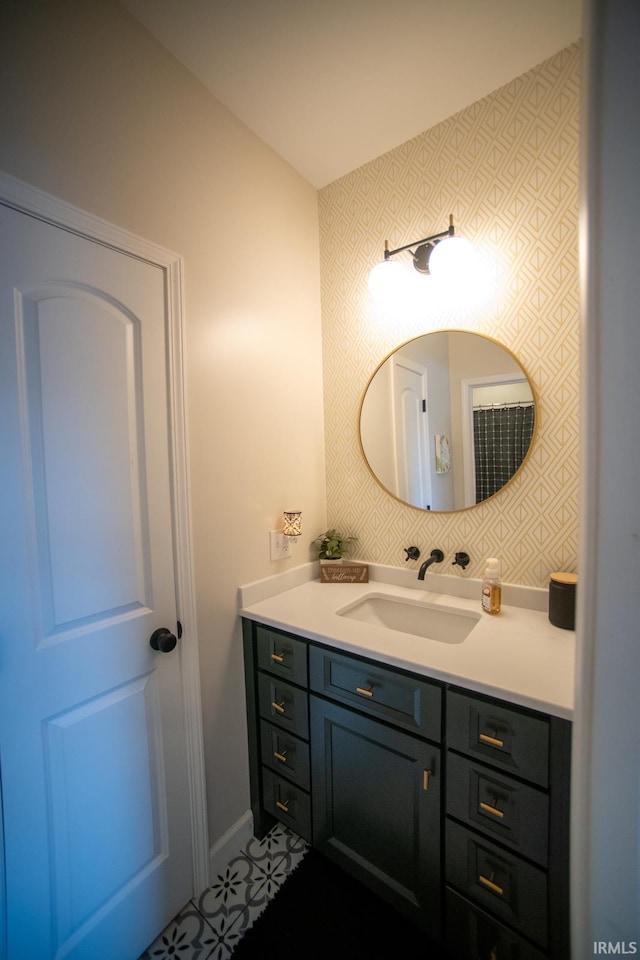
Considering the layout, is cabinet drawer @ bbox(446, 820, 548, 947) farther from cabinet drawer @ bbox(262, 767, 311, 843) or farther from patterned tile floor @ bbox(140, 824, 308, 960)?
patterned tile floor @ bbox(140, 824, 308, 960)

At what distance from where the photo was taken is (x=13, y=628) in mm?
814

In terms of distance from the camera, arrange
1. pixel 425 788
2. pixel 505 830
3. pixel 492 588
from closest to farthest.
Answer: pixel 505 830
pixel 425 788
pixel 492 588

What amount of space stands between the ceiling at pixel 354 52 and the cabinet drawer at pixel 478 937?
2.43 metres

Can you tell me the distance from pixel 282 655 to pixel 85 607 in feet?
2.12

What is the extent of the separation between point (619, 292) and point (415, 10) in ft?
4.20

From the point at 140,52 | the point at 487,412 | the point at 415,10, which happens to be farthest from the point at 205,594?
the point at 415,10

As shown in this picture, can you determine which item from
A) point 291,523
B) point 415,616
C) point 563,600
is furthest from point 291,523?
point 563,600

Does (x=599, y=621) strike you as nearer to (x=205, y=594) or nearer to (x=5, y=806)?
(x=205, y=594)

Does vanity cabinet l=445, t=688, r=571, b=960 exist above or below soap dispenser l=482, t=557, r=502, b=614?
below

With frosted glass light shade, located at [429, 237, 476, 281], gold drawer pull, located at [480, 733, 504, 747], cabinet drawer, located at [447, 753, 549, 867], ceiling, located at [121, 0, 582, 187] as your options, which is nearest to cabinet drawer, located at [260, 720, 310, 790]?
cabinet drawer, located at [447, 753, 549, 867]

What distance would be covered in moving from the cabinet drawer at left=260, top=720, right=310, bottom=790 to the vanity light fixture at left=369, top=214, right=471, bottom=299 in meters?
1.74

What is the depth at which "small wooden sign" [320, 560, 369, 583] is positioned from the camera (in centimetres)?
163

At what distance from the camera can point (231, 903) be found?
1177 millimetres

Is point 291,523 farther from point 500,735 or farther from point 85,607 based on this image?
point 500,735
